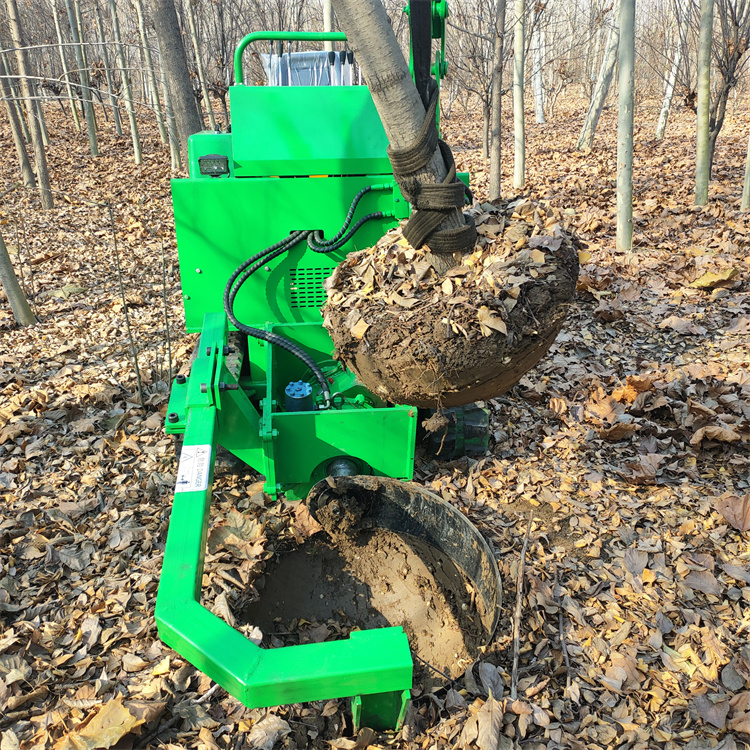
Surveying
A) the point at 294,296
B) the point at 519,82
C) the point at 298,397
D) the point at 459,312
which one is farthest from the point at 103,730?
the point at 519,82

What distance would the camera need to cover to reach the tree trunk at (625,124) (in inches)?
246

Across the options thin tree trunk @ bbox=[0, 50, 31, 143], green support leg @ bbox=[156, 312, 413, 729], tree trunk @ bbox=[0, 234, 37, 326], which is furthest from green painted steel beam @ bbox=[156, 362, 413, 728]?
tree trunk @ bbox=[0, 234, 37, 326]

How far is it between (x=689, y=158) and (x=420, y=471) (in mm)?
11234

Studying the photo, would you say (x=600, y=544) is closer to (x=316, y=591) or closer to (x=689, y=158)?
(x=316, y=591)

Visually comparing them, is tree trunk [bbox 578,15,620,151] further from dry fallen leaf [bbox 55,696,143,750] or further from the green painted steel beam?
dry fallen leaf [bbox 55,696,143,750]

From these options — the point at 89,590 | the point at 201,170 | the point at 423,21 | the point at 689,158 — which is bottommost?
the point at 89,590

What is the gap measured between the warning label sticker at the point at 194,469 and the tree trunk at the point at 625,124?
624 centimetres

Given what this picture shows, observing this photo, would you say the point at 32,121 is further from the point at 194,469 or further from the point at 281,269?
the point at 194,469

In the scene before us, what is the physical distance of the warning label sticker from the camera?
2121 mm

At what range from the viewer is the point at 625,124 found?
21.8ft

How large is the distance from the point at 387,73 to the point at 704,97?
321 inches

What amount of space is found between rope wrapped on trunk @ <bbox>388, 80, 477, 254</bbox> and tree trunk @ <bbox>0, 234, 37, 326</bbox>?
5.08 metres

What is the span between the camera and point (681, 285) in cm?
659

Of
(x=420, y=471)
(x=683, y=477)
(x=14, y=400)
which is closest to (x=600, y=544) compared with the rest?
(x=683, y=477)
